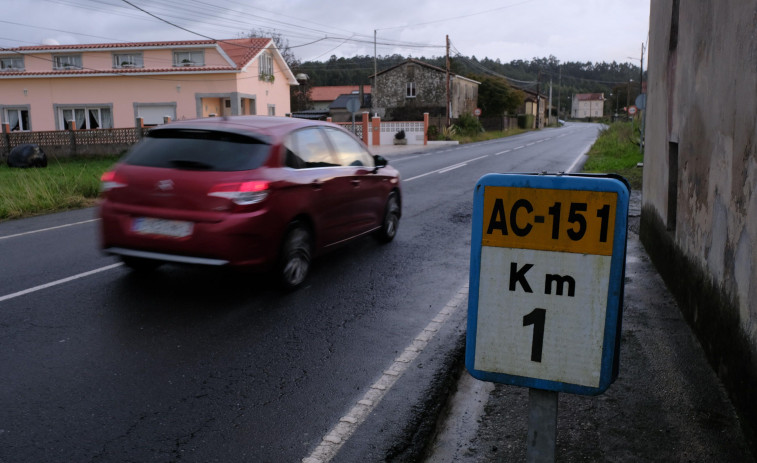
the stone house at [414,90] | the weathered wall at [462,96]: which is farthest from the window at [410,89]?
the weathered wall at [462,96]

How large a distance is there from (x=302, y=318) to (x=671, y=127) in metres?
4.13

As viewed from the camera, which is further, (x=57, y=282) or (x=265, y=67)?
(x=265, y=67)

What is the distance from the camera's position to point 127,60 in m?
41.3

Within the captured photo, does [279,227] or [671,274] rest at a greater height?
[279,227]

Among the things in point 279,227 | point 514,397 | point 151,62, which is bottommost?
point 514,397

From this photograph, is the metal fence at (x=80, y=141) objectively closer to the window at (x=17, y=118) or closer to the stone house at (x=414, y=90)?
the window at (x=17, y=118)

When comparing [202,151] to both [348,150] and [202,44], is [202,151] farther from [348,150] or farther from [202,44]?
[202,44]

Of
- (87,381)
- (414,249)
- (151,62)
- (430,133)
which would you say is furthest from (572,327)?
(430,133)

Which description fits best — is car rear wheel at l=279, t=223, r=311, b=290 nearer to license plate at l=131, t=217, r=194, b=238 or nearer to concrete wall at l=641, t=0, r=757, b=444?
license plate at l=131, t=217, r=194, b=238

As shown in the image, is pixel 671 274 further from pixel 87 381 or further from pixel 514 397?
pixel 87 381

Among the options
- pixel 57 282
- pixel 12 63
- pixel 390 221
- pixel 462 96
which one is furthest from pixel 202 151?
pixel 462 96

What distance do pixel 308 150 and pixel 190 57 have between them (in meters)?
37.1

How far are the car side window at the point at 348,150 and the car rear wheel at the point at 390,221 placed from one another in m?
0.74

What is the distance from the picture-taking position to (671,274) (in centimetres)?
611
